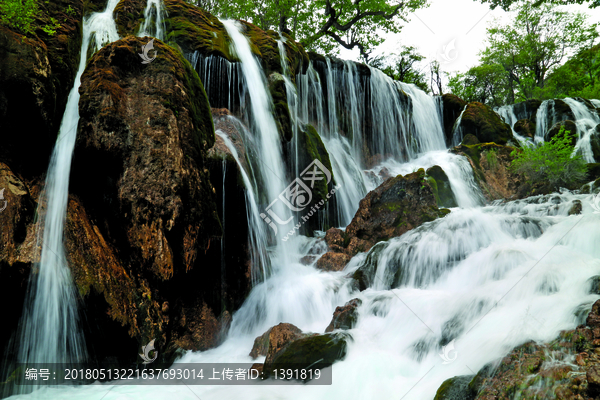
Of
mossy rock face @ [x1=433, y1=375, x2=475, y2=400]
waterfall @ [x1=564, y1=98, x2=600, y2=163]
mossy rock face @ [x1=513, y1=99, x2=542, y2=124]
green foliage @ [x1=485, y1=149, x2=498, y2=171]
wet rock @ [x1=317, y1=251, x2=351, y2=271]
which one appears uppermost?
mossy rock face @ [x1=513, y1=99, x2=542, y2=124]

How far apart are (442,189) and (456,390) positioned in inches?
333

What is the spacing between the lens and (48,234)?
4020 millimetres

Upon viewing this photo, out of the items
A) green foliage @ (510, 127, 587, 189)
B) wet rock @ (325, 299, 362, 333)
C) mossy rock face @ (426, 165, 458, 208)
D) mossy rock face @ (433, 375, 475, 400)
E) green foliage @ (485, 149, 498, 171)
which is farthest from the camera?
green foliage @ (485, 149, 498, 171)

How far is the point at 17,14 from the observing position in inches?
184

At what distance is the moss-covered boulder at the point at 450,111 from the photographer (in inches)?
655

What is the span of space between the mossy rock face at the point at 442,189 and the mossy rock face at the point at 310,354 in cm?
714

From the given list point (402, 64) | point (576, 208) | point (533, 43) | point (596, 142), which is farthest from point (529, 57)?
point (576, 208)

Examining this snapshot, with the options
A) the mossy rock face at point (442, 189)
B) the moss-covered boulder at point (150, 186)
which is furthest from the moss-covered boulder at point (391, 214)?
the moss-covered boulder at point (150, 186)

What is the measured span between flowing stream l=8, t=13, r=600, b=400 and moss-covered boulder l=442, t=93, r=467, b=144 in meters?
6.48

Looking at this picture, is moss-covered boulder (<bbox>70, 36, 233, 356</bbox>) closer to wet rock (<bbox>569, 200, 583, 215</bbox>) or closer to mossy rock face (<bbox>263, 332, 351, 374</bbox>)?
mossy rock face (<bbox>263, 332, 351, 374</bbox>)

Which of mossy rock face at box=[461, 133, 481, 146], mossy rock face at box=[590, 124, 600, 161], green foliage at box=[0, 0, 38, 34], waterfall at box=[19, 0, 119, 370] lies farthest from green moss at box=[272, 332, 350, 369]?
mossy rock face at box=[461, 133, 481, 146]

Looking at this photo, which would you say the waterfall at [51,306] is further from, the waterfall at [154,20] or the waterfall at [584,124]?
the waterfall at [584,124]

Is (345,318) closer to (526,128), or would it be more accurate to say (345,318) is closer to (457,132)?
(457,132)

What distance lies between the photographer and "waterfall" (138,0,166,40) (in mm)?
7637
